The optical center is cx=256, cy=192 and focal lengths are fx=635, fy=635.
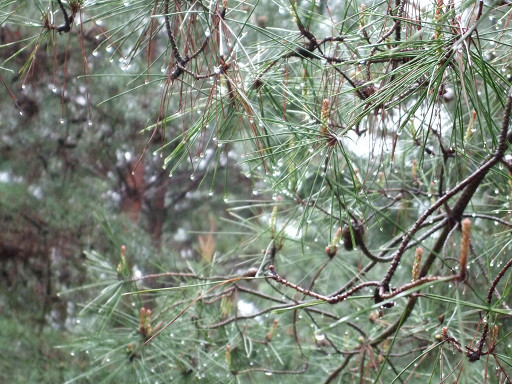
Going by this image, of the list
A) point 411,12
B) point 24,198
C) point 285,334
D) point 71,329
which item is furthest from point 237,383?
point 24,198

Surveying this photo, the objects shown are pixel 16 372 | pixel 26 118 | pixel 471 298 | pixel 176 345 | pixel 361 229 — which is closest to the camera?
pixel 361 229

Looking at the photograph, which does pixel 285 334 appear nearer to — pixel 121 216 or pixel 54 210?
pixel 121 216

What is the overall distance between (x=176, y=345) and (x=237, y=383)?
0.67ft

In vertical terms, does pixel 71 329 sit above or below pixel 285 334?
below

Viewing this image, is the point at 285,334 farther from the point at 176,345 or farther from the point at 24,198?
the point at 24,198

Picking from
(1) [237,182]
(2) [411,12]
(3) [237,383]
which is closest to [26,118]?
(1) [237,182]

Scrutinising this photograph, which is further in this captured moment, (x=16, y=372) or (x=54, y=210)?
(x=54, y=210)

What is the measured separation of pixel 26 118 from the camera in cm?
259

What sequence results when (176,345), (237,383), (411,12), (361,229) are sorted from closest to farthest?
(411,12) → (361,229) → (237,383) → (176,345)

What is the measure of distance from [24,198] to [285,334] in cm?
116

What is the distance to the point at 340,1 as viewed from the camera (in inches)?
101

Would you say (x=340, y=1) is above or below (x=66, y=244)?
above

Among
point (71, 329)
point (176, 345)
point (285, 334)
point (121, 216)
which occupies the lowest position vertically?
point (71, 329)

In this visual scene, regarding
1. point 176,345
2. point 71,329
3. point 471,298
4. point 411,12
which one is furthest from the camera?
point 71,329
